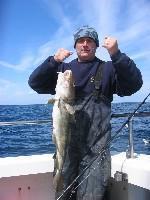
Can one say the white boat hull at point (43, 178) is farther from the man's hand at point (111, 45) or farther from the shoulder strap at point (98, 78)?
the man's hand at point (111, 45)

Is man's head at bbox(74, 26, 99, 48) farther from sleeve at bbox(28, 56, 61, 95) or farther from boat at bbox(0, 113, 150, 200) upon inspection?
boat at bbox(0, 113, 150, 200)

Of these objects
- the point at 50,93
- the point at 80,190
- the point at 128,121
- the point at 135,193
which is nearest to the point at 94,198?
the point at 80,190

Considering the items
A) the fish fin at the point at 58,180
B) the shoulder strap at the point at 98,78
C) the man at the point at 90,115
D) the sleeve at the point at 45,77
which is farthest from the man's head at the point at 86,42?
the fish fin at the point at 58,180

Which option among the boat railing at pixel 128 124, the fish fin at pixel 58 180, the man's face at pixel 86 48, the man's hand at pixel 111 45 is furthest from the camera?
the boat railing at pixel 128 124

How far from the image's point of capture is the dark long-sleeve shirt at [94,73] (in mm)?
4195

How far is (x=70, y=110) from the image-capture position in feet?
14.2

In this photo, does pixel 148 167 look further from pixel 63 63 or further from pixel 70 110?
pixel 63 63

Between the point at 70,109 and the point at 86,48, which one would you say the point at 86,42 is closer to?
the point at 86,48

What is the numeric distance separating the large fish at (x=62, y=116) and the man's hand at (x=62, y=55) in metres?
0.18

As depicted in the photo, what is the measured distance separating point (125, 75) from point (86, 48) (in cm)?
61

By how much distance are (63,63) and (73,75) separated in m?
0.28

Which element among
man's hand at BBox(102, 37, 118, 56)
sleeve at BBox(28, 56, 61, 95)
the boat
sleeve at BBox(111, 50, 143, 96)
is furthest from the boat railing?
man's hand at BBox(102, 37, 118, 56)

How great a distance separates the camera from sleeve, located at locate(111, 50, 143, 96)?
415cm

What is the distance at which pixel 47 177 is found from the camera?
523 cm
